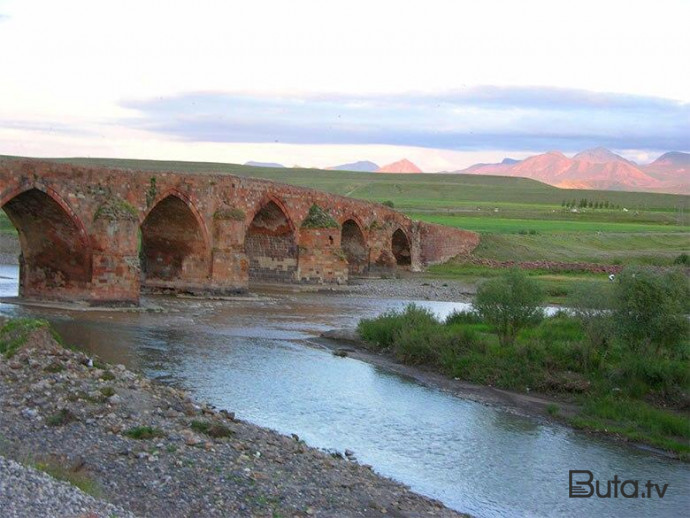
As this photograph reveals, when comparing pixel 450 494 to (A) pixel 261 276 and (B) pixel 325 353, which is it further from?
(A) pixel 261 276

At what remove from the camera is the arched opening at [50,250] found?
27.5 m

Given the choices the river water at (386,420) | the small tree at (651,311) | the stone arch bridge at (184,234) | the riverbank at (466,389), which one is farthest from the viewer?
the stone arch bridge at (184,234)

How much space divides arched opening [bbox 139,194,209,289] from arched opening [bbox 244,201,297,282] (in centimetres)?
517

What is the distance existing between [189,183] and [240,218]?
2.42m

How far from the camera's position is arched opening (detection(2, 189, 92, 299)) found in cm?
2755

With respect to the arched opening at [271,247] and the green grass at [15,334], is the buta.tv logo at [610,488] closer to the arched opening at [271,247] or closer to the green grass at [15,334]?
the green grass at [15,334]

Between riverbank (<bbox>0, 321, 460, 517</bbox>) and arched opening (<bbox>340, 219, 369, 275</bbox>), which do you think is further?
arched opening (<bbox>340, 219, 369, 275</bbox>)

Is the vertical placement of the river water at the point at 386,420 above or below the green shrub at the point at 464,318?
below

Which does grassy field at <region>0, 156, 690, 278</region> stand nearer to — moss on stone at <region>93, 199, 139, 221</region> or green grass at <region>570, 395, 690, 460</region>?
→ moss on stone at <region>93, 199, 139, 221</region>

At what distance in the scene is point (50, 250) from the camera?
28.5m

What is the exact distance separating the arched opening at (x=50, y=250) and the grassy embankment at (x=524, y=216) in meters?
14.3

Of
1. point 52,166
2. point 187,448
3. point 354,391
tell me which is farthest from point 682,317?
point 52,166

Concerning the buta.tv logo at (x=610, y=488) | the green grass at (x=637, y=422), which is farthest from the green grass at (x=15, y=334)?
the green grass at (x=637, y=422)

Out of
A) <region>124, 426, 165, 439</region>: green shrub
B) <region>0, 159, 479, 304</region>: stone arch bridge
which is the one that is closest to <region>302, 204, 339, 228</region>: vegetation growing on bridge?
<region>0, 159, 479, 304</region>: stone arch bridge
